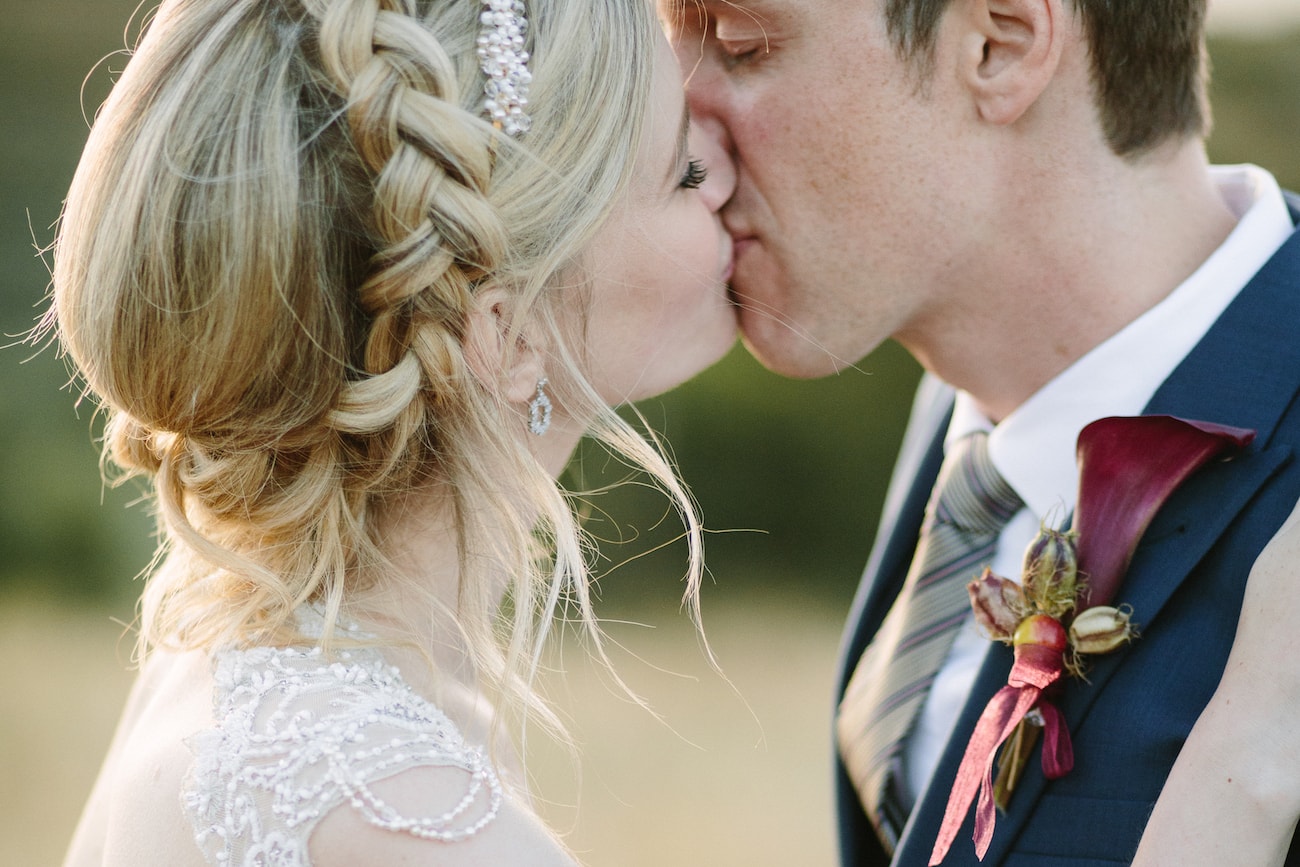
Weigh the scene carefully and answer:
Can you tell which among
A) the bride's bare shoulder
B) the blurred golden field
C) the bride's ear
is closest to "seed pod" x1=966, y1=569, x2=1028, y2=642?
the bride's ear

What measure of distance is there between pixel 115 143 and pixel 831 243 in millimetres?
1601

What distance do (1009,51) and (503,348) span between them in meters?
1.34

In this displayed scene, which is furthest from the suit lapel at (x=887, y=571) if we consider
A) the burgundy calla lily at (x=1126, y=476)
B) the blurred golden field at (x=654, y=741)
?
the blurred golden field at (x=654, y=741)

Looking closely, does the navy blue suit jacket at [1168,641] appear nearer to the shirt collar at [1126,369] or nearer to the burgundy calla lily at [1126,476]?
the burgundy calla lily at [1126,476]

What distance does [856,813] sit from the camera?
115 inches

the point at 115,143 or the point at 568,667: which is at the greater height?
the point at 115,143

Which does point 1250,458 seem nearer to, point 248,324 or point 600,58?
point 600,58

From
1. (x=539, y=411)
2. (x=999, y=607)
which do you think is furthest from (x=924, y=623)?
(x=539, y=411)

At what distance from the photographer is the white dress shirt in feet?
8.49

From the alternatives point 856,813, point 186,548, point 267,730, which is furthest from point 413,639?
point 856,813

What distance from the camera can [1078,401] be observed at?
270 cm

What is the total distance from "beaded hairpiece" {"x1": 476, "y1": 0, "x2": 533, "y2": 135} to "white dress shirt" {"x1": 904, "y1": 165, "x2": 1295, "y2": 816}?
1334 millimetres

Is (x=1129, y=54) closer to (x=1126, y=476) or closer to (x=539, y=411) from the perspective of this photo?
(x=1126, y=476)

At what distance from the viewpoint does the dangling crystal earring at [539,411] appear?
236cm
